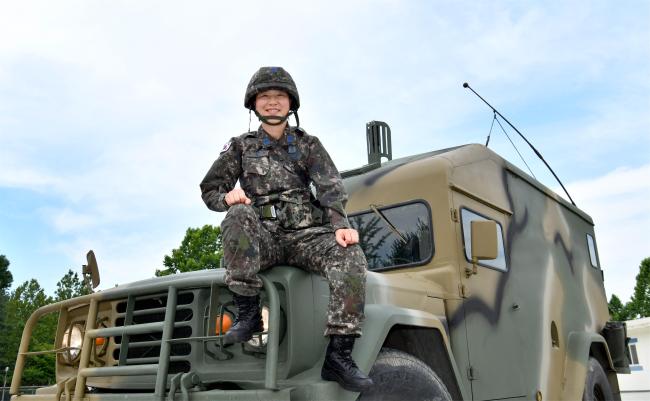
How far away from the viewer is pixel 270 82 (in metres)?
3.24

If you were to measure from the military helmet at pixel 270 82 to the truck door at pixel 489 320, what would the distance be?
1.65 meters

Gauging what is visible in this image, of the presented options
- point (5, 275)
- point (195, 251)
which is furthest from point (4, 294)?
point (195, 251)

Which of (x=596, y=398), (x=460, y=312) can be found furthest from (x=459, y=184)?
(x=596, y=398)

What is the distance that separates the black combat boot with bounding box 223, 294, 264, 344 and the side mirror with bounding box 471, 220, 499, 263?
6.03 feet

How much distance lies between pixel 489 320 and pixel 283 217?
6.61 feet

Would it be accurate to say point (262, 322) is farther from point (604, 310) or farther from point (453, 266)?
point (604, 310)

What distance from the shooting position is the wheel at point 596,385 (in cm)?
572

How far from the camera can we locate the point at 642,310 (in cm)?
4059

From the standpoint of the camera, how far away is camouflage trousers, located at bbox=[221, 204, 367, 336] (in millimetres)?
2852

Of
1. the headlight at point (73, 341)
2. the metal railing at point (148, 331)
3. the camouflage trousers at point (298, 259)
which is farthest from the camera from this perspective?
the headlight at point (73, 341)

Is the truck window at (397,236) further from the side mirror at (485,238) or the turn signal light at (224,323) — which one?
the turn signal light at (224,323)

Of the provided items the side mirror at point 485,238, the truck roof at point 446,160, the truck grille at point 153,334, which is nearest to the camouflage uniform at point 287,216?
the truck grille at point 153,334

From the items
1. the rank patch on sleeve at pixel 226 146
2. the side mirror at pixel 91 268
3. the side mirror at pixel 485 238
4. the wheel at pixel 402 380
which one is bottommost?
the wheel at pixel 402 380

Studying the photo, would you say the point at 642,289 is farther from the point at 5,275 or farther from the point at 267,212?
the point at 5,275
